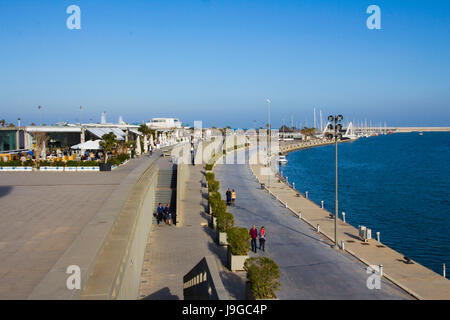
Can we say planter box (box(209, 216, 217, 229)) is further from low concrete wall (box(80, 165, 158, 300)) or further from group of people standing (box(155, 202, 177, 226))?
low concrete wall (box(80, 165, 158, 300))

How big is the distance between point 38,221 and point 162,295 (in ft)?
15.4

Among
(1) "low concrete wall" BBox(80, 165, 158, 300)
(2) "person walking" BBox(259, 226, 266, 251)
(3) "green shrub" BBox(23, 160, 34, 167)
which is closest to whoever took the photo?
(1) "low concrete wall" BBox(80, 165, 158, 300)

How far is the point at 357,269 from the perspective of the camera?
44.6 ft

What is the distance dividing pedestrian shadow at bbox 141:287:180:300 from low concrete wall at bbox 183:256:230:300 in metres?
0.60

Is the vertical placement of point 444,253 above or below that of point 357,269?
below

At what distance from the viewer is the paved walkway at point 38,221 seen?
8.16 metres

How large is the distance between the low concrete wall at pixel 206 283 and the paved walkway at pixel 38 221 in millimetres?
3151

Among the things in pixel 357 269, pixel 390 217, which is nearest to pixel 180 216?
pixel 357 269

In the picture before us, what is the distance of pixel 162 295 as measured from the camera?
11.2 meters

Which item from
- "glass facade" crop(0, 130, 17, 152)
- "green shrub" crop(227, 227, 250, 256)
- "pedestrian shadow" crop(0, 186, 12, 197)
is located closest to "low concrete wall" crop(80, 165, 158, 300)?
"green shrub" crop(227, 227, 250, 256)

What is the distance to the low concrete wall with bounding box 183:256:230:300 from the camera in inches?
278

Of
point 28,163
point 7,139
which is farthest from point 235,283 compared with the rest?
point 7,139
